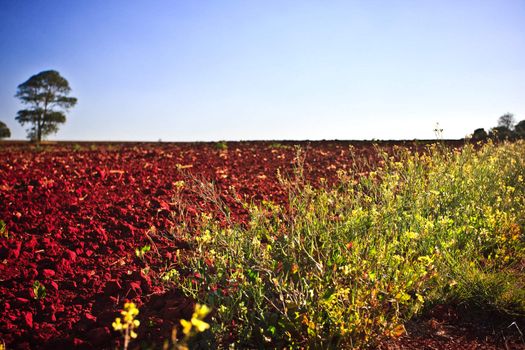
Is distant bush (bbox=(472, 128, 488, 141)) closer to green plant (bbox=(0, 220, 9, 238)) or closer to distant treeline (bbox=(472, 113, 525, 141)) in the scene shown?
distant treeline (bbox=(472, 113, 525, 141))

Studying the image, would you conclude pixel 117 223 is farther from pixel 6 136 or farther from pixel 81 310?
pixel 6 136

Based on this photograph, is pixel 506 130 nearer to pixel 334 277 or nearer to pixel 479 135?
pixel 479 135

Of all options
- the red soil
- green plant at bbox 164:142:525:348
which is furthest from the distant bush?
green plant at bbox 164:142:525:348

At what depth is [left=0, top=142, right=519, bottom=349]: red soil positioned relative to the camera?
2.87 metres

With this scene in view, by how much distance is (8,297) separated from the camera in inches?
123

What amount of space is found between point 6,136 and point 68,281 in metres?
38.2

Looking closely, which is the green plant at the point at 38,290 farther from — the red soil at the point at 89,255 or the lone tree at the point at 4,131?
the lone tree at the point at 4,131

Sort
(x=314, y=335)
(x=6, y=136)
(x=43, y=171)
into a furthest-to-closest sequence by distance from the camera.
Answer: (x=6, y=136) → (x=43, y=171) → (x=314, y=335)

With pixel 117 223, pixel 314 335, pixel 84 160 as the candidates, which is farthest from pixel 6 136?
pixel 314 335

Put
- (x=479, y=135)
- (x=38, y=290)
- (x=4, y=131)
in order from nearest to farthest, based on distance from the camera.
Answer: (x=38, y=290) < (x=479, y=135) < (x=4, y=131)

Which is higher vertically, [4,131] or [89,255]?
[4,131]

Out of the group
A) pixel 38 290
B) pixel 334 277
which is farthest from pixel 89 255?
pixel 334 277

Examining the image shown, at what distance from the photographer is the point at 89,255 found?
3.87 meters

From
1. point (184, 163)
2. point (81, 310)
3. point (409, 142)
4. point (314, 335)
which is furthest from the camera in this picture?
point (409, 142)
